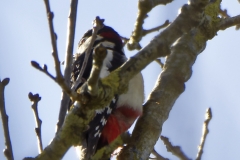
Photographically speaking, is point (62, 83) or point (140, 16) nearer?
point (62, 83)

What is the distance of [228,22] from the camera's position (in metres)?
2.59

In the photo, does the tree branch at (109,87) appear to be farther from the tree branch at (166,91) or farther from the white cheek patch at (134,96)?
the white cheek patch at (134,96)

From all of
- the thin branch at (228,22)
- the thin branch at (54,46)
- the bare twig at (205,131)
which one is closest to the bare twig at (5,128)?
the thin branch at (54,46)

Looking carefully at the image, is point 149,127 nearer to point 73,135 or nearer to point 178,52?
point 178,52

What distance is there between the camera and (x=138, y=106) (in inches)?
103

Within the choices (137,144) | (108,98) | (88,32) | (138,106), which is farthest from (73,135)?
(88,32)

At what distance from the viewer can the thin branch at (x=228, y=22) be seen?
2570mm

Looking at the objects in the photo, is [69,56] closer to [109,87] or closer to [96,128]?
[109,87]

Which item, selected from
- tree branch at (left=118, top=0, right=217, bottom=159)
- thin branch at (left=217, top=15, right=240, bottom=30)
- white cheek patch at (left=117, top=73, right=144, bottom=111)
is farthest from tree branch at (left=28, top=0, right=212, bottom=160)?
white cheek patch at (left=117, top=73, right=144, bottom=111)

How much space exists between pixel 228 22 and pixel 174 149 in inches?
27.7

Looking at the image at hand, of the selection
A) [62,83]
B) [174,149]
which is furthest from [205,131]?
[62,83]

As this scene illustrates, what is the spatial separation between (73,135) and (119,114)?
120 cm

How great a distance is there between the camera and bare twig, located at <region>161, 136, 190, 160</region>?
8.16 ft

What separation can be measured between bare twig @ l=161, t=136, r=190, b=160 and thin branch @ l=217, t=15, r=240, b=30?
63cm
